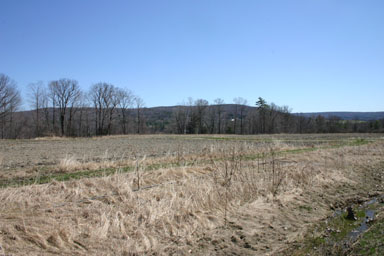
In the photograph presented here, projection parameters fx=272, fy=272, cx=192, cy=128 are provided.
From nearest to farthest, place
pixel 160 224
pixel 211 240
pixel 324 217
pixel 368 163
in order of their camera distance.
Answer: pixel 211 240 → pixel 160 224 → pixel 324 217 → pixel 368 163

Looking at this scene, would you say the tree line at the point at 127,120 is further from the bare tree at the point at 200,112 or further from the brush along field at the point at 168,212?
the brush along field at the point at 168,212

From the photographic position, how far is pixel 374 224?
6676 millimetres

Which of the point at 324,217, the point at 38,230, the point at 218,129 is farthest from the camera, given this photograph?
the point at 218,129

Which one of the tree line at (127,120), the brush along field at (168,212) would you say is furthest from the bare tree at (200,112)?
the brush along field at (168,212)

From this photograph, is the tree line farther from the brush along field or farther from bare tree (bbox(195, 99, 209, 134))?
the brush along field

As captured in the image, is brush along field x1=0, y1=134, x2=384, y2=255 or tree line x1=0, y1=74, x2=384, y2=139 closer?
brush along field x1=0, y1=134, x2=384, y2=255

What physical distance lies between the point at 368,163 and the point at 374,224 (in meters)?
10.2

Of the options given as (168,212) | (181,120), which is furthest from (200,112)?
(168,212)

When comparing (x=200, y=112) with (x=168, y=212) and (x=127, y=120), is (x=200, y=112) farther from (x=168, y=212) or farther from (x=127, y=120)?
(x=168, y=212)

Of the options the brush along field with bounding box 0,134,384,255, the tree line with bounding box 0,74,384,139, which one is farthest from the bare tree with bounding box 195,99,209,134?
the brush along field with bounding box 0,134,384,255

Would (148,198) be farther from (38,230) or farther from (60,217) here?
(38,230)

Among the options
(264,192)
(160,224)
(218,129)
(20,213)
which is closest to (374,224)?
(264,192)

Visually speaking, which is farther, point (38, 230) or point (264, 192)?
point (264, 192)

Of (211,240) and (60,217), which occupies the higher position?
(60,217)
